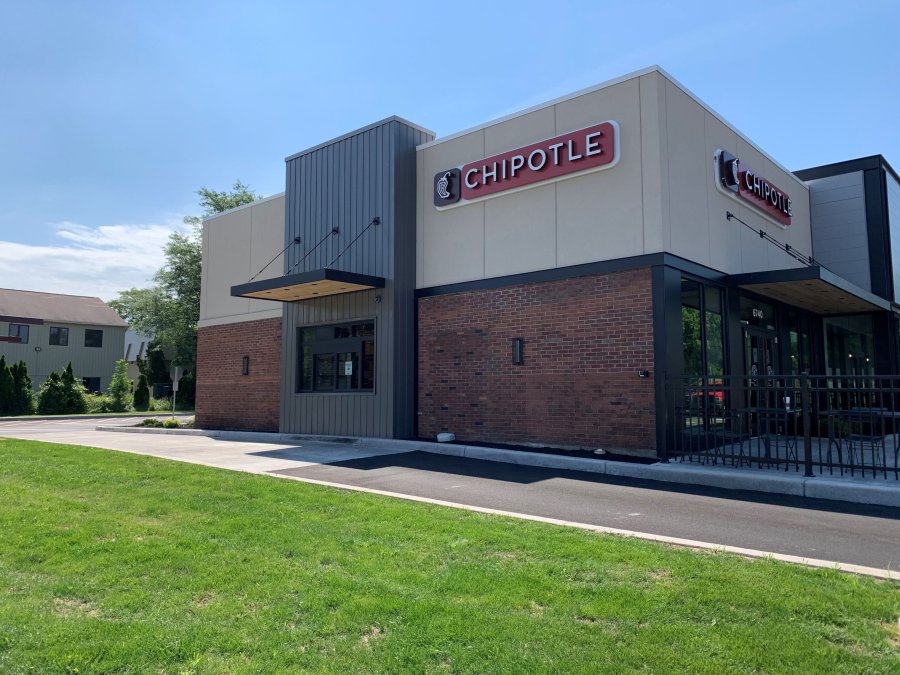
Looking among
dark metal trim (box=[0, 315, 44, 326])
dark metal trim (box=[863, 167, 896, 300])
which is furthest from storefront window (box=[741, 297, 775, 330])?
dark metal trim (box=[0, 315, 44, 326])

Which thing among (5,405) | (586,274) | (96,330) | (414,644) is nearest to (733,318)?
(586,274)

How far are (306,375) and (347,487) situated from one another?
28.0 ft

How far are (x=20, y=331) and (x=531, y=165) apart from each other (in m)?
41.5

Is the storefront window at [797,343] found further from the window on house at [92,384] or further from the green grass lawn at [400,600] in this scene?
the window on house at [92,384]

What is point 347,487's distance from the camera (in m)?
8.38

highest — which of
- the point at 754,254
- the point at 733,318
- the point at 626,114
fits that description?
the point at 626,114

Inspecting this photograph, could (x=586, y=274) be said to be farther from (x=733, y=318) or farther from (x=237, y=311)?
(x=237, y=311)

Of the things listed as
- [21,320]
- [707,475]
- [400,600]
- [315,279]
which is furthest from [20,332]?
[400,600]

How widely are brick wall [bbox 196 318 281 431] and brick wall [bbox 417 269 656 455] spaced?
5.57 metres

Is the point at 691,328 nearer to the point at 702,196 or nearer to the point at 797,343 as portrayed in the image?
the point at 702,196

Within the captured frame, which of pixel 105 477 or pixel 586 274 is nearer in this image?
pixel 105 477

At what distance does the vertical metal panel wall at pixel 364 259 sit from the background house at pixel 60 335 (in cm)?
3317

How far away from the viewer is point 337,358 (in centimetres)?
1571

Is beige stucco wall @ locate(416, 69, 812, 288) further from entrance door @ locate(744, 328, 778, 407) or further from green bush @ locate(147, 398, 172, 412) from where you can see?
green bush @ locate(147, 398, 172, 412)
